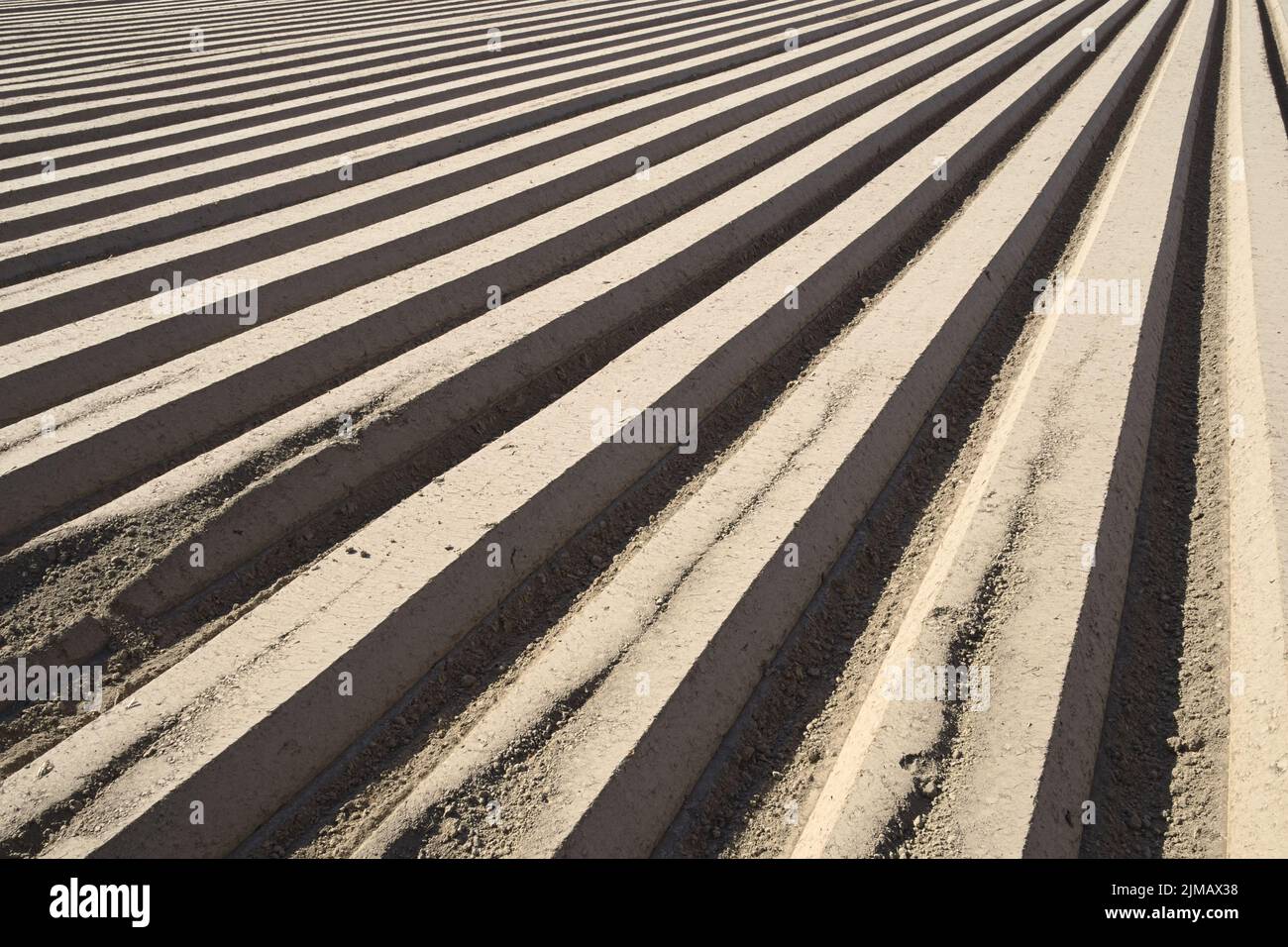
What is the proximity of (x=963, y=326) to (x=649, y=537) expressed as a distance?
173cm

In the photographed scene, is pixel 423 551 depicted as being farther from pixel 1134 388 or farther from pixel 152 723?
pixel 1134 388

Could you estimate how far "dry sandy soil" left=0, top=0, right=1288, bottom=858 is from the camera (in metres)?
2.05

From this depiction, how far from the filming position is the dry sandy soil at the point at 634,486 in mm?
2049

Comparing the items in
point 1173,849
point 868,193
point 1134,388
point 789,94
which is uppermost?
point 789,94

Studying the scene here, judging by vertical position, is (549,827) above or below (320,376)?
below

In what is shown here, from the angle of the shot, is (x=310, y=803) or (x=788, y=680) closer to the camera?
(x=310, y=803)

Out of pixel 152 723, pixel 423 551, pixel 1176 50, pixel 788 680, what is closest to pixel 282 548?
pixel 423 551

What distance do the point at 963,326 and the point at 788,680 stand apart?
1921mm

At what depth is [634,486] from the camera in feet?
9.60

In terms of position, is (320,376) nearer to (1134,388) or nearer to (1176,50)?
(1134,388)

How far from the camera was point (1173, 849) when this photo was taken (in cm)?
201

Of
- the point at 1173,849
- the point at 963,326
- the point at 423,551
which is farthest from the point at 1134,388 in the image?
the point at 423,551
